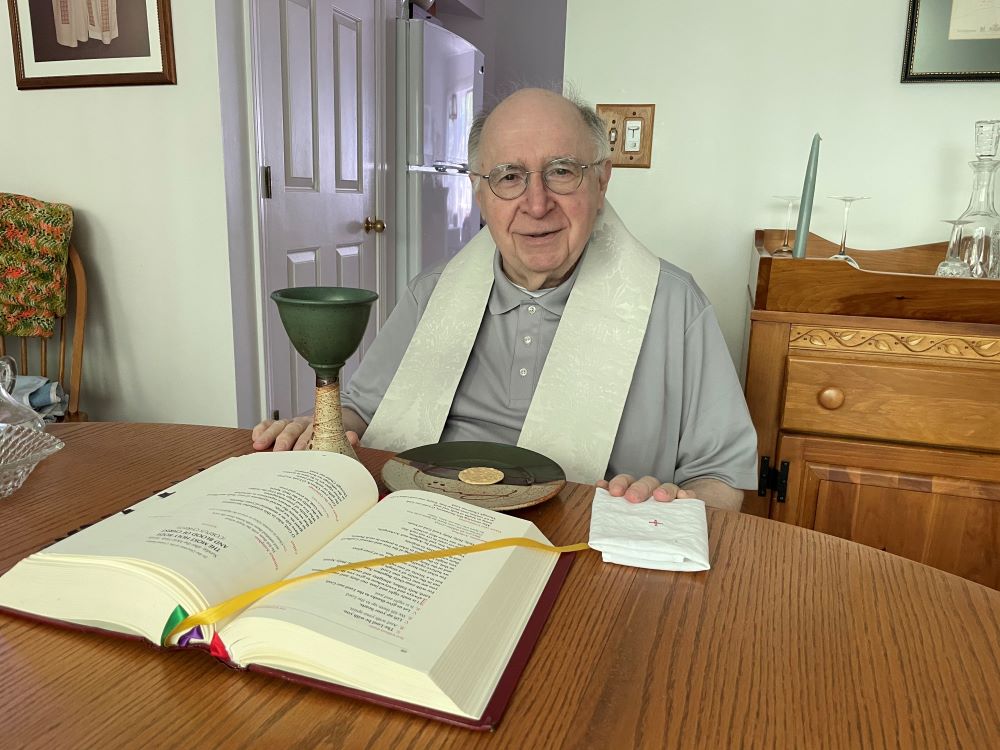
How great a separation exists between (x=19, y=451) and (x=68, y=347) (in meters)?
1.99

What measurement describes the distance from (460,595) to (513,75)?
5.49m

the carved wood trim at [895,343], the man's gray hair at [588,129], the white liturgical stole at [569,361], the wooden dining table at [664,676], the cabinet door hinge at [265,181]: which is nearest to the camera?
the wooden dining table at [664,676]

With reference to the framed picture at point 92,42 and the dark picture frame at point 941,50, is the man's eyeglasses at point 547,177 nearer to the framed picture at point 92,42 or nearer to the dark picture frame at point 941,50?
the dark picture frame at point 941,50

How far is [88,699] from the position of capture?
50 centimetres

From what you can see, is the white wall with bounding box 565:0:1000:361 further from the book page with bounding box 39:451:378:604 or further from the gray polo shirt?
the book page with bounding box 39:451:378:604

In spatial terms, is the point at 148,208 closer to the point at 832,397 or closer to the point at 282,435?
the point at 282,435

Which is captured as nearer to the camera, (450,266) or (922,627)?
(922,627)

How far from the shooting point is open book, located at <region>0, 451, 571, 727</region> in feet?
1.65

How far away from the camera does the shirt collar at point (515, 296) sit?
4.56 feet

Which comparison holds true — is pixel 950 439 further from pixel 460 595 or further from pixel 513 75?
pixel 513 75

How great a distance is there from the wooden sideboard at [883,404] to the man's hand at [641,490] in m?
0.82

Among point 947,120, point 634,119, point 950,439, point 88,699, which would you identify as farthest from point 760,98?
point 88,699

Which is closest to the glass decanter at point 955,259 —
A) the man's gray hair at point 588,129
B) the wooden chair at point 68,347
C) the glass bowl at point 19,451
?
the man's gray hair at point 588,129

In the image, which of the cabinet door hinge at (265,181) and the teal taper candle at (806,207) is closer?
the teal taper candle at (806,207)
